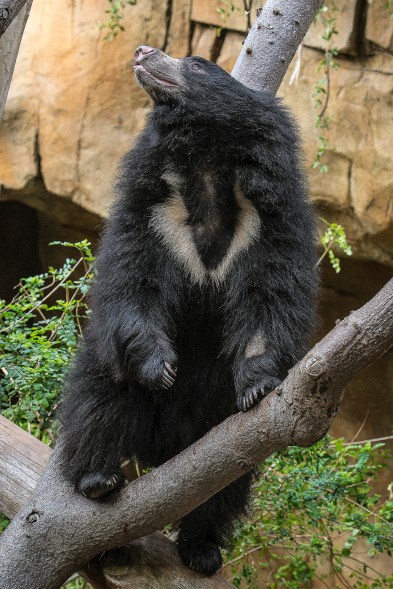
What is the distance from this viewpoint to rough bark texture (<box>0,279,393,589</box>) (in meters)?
1.98

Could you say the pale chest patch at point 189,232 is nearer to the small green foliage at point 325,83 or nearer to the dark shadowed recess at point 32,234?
the small green foliage at point 325,83

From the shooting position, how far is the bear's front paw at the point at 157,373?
103 inches

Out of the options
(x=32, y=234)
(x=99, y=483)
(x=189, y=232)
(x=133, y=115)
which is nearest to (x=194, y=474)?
(x=99, y=483)

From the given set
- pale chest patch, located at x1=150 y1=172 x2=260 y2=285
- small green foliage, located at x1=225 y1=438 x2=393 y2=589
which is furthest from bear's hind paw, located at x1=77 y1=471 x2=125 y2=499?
small green foliage, located at x1=225 y1=438 x2=393 y2=589

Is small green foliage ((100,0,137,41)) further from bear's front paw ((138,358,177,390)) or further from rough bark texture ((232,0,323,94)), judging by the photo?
bear's front paw ((138,358,177,390))

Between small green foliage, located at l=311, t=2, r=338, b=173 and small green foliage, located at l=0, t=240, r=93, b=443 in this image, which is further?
small green foliage, located at l=311, t=2, r=338, b=173

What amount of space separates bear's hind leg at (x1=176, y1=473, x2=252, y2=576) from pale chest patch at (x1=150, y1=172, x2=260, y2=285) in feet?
2.30

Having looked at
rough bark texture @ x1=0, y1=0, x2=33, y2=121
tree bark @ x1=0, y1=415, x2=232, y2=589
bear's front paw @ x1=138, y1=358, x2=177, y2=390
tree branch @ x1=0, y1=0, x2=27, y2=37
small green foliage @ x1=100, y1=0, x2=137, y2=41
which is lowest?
tree bark @ x1=0, y1=415, x2=232, y2=589

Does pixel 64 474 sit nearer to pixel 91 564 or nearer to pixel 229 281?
pixel 91 564

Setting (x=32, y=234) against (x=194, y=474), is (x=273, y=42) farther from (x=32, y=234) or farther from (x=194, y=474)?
(x=32, y=234)

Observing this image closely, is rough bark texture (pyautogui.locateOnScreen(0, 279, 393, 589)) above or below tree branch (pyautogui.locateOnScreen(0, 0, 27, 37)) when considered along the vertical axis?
below

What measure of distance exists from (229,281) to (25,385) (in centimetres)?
113

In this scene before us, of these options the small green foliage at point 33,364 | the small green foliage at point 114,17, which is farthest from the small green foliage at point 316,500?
the small green foliage at point 114,17

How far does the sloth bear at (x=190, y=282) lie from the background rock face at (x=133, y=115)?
270 cm
